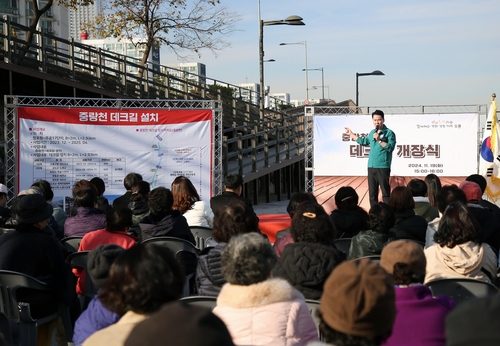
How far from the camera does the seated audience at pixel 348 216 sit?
6.12 m

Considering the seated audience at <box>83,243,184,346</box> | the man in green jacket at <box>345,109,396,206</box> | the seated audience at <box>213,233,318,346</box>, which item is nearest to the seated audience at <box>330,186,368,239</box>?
the seated audience at <box>213,233,318,346</box>

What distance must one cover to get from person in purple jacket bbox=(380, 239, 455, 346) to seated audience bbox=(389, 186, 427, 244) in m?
2.25

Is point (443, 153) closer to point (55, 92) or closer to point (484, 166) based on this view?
point (484, 166)

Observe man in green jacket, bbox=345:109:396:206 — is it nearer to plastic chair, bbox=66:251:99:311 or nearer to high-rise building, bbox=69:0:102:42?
plastic chair, bbox=66:251:99:311

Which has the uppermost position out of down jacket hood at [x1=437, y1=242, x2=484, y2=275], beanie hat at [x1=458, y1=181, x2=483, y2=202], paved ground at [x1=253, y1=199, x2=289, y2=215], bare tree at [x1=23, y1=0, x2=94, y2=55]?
bare tree at [x1=23, y1=0, x2=94, y2=55]

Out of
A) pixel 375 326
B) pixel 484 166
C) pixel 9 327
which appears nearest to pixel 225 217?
pixel 9 327

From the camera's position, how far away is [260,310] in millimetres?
2900

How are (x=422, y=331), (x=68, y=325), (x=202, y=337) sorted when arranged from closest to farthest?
(x=202, y=337), (x=422, y=331), (x=68, y=325)

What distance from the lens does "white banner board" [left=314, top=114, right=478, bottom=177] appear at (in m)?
11.9

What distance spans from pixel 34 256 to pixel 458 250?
296cm

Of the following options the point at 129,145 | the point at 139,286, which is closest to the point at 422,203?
the point at 139,286

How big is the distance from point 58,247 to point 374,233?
242 centimetres

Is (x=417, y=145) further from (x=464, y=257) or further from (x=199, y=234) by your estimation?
(x=464, y=257)

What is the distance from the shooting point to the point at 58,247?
4691mm
